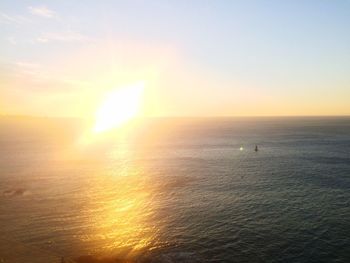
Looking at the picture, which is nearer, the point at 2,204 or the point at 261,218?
the point at 261,218

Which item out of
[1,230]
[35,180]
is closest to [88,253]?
[1,230]

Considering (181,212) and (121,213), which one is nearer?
(181,212)

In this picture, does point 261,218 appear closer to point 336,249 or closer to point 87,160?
point 336,249

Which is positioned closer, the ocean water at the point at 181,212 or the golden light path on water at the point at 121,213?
the ocean water at the point at 181,212

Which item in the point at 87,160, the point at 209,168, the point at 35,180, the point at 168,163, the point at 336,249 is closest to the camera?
the point at 336,249

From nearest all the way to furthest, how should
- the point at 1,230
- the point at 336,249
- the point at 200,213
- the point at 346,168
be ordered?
1. the point at 336,249
2. the point at 1,230
3. the point at 200,213
4. the point at 346,168

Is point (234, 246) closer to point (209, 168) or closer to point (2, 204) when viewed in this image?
point (2, 204)

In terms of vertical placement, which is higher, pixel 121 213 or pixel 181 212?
pixel 181 212

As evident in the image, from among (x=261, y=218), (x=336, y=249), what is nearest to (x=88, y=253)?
(x=261, y=218)

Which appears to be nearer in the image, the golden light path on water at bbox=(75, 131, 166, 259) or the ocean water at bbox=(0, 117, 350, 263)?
the ocean water at bbox=(0, 117, 350, 263)
